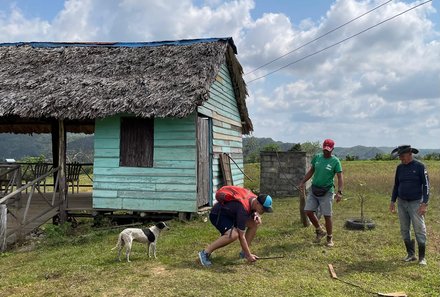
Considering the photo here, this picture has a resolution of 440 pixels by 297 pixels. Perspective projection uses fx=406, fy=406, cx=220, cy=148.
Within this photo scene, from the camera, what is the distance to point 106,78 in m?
10.3

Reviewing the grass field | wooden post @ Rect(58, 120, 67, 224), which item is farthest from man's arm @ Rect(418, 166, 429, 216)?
wooden post @ Rect(58, 120, 67, 224)

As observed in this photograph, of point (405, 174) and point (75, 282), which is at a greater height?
point (405, 174)

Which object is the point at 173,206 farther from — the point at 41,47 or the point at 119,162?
the point at 41,47

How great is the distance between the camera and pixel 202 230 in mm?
8773

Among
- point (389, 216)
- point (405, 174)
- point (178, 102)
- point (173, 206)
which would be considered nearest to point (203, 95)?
point (178, 102)

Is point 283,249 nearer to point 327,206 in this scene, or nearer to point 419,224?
point 327,206

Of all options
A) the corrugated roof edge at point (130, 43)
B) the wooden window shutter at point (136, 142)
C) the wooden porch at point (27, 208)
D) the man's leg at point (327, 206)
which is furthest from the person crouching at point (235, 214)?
the corrugated roof edge at point (130, 43)

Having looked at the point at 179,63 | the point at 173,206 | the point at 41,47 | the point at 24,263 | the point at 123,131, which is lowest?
the point at 24,263

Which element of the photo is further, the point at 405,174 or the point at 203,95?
the point at 203,95

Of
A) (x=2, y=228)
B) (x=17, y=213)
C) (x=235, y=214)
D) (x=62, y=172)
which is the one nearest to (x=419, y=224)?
(x=235, y=214)

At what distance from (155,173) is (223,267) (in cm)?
447

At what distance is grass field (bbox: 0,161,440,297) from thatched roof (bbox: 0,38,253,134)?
279 cm

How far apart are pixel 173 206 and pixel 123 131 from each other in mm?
2228

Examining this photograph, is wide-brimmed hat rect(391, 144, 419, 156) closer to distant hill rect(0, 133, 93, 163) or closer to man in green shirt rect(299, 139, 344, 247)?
man in green shirt rect(299, 139, 344, 247)
